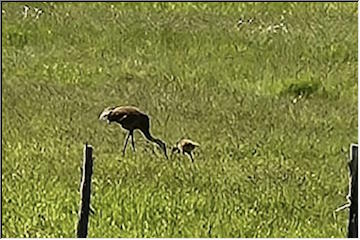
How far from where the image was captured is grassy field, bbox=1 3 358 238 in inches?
287

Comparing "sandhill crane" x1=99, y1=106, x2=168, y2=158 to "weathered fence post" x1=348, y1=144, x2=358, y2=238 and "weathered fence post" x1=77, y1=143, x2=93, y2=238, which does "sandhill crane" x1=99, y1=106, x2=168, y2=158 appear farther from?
"weathered fence post" x1=348, y1=144, x2=358, y2=238

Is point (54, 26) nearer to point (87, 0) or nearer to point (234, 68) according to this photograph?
point (87, 0)

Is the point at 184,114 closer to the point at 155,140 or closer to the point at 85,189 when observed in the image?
the point at 155,140

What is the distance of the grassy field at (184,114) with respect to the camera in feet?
24.0

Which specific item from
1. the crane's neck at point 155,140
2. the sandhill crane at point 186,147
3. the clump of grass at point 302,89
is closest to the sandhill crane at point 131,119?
the crane's neck at point 155,140

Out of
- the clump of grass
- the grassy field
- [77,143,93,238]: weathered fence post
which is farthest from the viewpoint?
the clump of grass

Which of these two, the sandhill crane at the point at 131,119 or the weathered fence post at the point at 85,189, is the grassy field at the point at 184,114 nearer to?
the sandhill crane at the point at 131,119

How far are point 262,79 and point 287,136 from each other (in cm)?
250

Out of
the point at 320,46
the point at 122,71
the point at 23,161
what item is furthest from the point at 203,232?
the point at 320,46

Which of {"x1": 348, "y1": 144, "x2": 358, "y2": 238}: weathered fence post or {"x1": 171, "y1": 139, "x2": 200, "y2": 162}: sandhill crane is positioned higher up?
{"x1": 171, "y1": 139, "x2": 200, "y2": 162}: sandhill crane

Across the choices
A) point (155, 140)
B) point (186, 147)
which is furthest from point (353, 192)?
point (155, 140)

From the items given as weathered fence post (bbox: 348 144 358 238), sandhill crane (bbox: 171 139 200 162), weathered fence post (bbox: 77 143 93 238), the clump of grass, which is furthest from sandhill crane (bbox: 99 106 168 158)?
weathered fence post (bbox: 348 144 358 238)

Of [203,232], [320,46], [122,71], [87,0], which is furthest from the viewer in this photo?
[87,0]

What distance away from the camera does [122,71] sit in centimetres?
1252
